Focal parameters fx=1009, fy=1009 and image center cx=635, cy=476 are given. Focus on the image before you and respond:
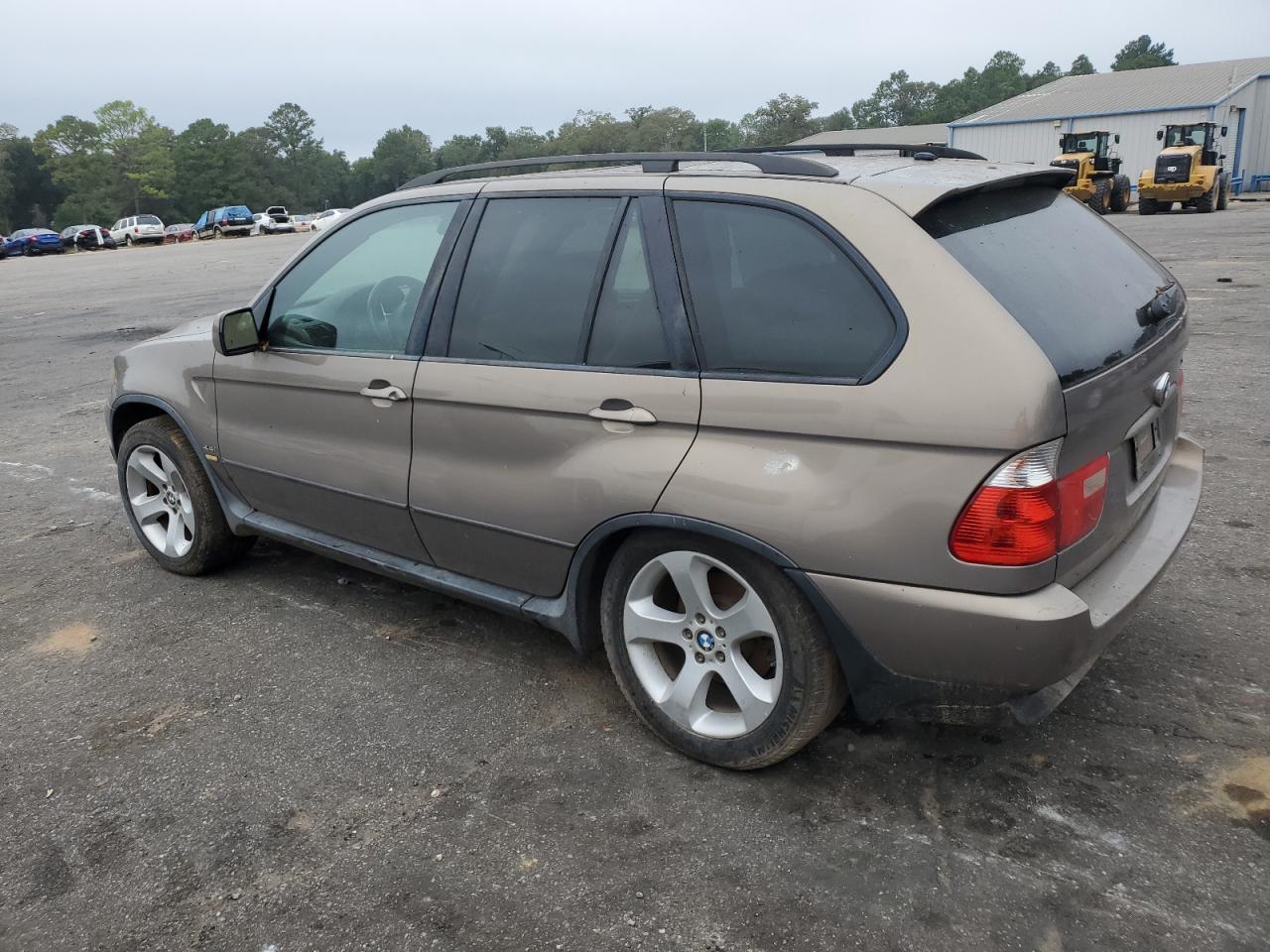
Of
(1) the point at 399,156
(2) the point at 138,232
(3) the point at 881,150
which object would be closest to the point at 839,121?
(1) the point at 399,156

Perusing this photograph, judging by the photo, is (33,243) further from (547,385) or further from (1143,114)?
(1143,114)

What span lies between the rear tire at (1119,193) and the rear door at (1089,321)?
31.0 meters

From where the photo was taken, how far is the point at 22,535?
5.29 metres

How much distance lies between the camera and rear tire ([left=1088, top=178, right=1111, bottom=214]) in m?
28.9

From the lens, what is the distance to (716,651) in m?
2.85

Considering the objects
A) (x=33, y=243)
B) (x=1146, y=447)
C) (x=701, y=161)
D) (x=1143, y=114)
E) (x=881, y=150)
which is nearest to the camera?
(x=1146, y=447)

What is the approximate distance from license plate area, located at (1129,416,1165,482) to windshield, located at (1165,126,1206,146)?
31.6m

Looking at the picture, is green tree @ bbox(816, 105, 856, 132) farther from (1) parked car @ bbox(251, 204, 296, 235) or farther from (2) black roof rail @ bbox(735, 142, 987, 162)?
(2) black roof rail @ bbox(735, 142, 987, 162)

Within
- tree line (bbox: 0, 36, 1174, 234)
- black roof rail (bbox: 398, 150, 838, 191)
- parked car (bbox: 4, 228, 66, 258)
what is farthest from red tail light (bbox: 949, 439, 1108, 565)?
tree line (bbox: 0, 36, 1174, 234)

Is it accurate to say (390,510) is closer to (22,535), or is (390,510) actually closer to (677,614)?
(677,614)

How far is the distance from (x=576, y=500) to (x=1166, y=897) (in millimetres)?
1792

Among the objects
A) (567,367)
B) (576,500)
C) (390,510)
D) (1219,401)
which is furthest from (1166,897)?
(1219,401)

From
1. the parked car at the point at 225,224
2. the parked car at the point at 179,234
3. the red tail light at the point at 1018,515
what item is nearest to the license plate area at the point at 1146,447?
the red tail light at the point at 1018,515

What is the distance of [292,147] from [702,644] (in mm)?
140329
